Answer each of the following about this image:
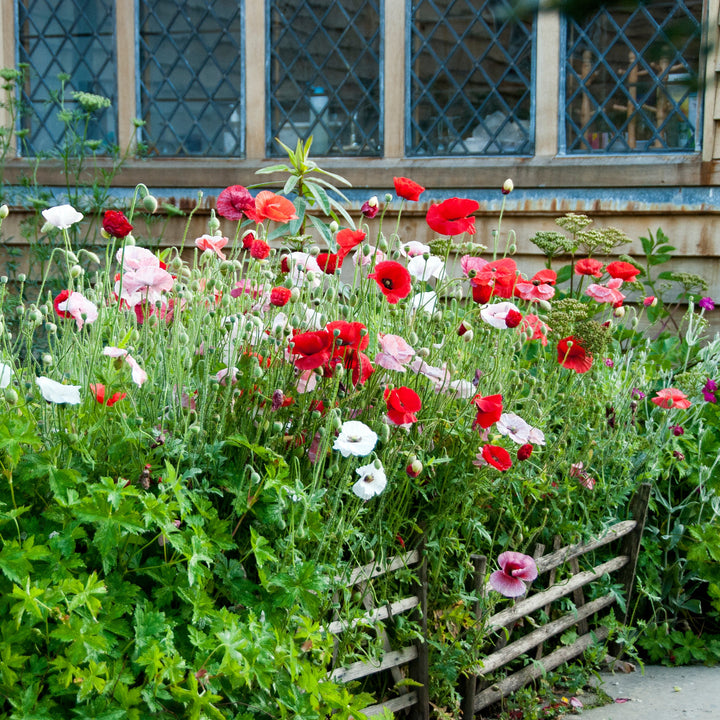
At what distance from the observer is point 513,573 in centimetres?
233

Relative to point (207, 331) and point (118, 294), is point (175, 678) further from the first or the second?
point (118, 294)

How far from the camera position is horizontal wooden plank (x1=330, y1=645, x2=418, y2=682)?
79.6 inches

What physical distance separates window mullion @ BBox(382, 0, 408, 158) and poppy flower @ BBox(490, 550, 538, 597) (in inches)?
138

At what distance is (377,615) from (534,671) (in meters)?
0.87

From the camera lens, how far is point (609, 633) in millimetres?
2939

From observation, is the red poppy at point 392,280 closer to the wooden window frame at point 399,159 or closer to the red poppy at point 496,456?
the red poppy at point 496,456

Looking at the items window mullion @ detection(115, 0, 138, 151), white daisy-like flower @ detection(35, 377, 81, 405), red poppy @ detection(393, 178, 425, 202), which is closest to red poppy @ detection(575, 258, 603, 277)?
red poppy @ detection(393, 178, 425, 202)

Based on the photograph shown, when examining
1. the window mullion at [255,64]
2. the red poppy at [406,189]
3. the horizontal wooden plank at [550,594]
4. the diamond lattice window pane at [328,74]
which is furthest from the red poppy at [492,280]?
the window mullion at [255,64]

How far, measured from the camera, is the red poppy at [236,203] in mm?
2215

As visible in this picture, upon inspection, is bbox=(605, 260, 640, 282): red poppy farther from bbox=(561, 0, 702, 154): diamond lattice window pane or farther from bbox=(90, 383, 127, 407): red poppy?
bbox=(561, 0, 702, 154): diamond lattice window pane

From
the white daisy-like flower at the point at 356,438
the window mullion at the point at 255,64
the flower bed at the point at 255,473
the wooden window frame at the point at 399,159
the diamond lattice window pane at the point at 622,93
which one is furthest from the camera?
the window mullion at the point at 255,64

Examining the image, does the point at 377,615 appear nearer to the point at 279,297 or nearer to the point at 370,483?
the point at 370,483

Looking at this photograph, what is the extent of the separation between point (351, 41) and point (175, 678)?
15.8ft

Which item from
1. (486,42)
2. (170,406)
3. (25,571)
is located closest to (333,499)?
(170,406)
